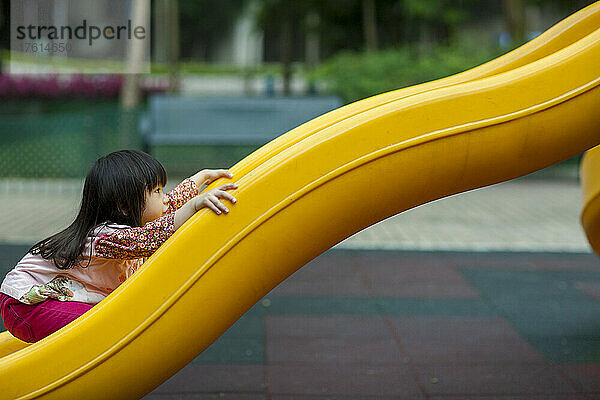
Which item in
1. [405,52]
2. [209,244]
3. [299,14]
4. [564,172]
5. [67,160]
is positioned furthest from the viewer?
[299,14]

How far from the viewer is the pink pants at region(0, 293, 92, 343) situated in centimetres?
251

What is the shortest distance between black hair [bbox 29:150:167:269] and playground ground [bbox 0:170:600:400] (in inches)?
42.4

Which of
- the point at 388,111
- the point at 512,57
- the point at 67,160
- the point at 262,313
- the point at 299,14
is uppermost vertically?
the point at 299,14

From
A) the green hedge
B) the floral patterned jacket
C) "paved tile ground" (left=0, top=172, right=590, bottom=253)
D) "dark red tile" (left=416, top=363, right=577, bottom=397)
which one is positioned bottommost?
"dark red tile" (left=416, top=363, right=577, bottom=397)

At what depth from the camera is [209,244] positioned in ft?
7.72

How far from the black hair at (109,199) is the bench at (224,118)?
7.84m

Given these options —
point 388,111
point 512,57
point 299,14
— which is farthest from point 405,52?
point 388,111

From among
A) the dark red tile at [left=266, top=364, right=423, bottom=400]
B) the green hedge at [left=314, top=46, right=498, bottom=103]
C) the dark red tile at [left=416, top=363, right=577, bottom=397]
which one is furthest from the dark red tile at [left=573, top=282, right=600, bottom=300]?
the green hedge at [left=314, top=46, right=498, bottom=103]

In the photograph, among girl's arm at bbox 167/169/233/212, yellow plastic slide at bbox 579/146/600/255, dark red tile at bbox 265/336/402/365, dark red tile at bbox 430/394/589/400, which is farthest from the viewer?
yellow plastic slide at bbox 579/146/600/255

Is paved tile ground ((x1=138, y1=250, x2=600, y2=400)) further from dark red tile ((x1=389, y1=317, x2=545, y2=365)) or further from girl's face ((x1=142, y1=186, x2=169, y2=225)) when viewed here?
girl's face ((x1=142, y1=186, x2=169, y2=225))

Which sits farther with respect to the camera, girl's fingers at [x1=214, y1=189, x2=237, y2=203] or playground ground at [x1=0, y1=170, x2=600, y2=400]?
playground ground at [x1=0, y1=170, x2=600, y2=400]

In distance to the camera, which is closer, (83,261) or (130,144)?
(83,261)

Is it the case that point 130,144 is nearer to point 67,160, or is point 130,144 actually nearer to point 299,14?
point 67,160

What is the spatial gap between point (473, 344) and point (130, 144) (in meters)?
6.35
